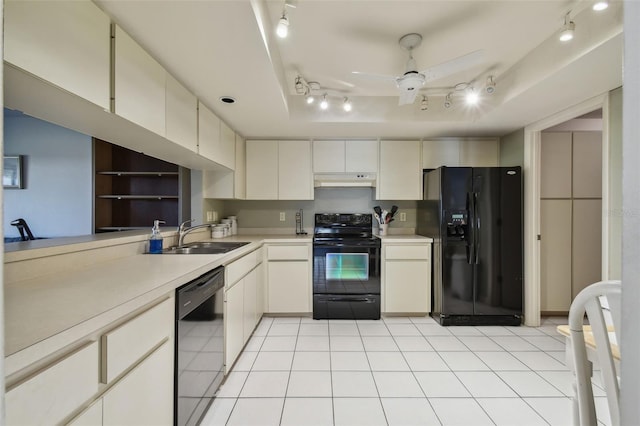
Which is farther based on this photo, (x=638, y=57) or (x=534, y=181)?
(x=534, y=181)

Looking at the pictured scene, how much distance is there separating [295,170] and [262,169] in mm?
408

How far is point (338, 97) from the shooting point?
269 centimetres

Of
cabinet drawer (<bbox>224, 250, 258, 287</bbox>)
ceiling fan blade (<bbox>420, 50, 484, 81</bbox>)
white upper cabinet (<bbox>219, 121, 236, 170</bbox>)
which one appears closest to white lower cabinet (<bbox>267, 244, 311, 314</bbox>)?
cabinet drawer (<bbox>224, 250, 258, 287</bbox>)

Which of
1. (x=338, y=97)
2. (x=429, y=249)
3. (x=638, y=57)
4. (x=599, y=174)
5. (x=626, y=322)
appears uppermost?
(x=338, y=97)

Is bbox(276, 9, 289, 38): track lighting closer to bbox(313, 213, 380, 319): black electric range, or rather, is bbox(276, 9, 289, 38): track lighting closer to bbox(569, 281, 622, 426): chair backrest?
bbox(569, 281, 622, 426): chair backrest

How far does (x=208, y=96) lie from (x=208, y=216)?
1.36 meters

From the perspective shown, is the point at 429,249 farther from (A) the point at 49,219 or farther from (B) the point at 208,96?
(A) the point at 49,219

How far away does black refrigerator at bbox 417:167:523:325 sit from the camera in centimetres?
284

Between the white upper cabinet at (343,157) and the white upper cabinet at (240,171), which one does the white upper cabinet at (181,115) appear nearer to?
the white upper cabinet at (240,171)

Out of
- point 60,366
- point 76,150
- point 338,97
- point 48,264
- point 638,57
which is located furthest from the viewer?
point 76,150

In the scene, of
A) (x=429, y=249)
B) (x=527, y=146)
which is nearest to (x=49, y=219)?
A: (x=429, y=249)

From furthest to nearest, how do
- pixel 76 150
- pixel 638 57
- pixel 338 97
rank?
pixel 76 150, pixel 338 97, pixel 638 57

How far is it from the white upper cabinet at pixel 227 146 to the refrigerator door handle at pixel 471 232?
2538 millimetres

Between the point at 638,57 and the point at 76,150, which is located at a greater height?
the point at 76,150
